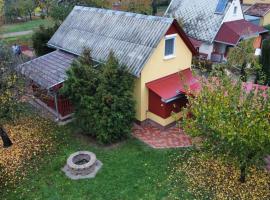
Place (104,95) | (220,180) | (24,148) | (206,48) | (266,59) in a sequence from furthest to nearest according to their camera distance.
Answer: (206,48) < (266,59) < (24,148) < (104,95) < (220,180)

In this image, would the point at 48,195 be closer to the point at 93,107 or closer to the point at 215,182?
the point at 93,107

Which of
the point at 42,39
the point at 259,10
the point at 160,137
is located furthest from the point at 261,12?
the point at 160,137

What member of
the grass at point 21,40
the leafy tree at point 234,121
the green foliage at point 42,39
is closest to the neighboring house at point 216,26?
the green foliage at point 42,39

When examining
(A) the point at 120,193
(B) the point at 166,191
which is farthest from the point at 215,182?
(A) the point at 120,193

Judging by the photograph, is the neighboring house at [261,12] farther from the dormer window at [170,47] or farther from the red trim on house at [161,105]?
the red trim on house at [161,105]

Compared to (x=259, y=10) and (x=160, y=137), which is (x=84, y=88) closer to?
(x=160, y=137)

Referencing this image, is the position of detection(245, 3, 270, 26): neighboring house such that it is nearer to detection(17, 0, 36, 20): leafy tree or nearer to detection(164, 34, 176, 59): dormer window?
detection(164, 34, 176, 59): dormer window
